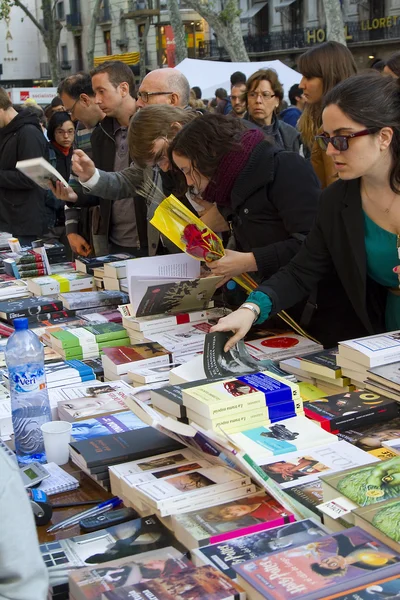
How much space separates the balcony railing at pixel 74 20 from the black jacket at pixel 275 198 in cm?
4335

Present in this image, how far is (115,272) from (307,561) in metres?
2.38

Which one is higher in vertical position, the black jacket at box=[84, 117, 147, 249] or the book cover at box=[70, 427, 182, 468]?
the black jacket at box=[84, 117, 147, 249]

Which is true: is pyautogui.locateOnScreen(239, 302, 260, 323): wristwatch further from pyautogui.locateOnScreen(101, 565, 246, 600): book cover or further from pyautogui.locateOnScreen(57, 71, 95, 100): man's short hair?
pyautogui.locateOnScreen(57, 71, 95, 100): man's short hair

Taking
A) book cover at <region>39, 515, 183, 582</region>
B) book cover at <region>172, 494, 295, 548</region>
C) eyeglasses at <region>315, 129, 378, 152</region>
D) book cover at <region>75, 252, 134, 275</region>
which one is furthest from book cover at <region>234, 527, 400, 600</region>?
book cover at <region>75, 252, 134, 275</region>

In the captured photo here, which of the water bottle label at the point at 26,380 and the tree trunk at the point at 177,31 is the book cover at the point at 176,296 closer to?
the water bottle label at the point at 26,380

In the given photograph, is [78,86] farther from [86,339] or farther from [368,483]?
[368,483]

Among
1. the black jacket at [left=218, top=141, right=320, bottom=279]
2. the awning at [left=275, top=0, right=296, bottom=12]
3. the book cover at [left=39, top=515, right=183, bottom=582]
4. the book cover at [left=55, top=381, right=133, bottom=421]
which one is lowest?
the book cover at [left=39, top=515, right=183, bottom=582]

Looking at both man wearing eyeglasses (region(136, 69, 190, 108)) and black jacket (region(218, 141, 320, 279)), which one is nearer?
black jacket (region(218, 141, 320, 279))

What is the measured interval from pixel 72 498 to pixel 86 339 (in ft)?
3.38

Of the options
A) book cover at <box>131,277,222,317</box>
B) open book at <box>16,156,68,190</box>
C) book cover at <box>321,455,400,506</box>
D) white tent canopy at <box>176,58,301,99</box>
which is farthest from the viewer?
white tent canopy at <box>176,58,301,99</box>

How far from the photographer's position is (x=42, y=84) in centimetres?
4056

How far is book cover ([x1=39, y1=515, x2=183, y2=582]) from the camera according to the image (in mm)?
1461

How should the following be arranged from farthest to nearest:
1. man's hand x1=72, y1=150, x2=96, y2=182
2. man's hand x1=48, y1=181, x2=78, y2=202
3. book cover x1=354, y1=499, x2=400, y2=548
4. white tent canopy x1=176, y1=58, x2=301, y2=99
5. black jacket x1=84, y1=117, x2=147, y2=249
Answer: white tent canopy x1=176, y1=58, x2=301, y2=99
black jacket x1=84, y1=117, x2=147, y2=249
man's hand x1=48, y1=181, x2=78, y2=202
man's hand x1=72, y1=150, x2=96, y2=182
book cover x1=354, y1=499, x2=400, y2=548

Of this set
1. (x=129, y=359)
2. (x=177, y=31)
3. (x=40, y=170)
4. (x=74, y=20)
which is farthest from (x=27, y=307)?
(x=74, y=20)
